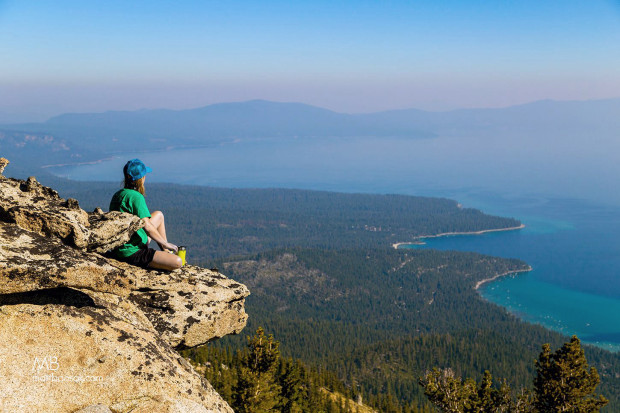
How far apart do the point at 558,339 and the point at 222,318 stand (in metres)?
201

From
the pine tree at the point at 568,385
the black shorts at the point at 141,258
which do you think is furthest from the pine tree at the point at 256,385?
the black shorts at the point at 141,258

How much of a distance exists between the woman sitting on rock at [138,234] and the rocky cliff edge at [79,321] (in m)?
0.38

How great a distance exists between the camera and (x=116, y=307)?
12453 millimetres

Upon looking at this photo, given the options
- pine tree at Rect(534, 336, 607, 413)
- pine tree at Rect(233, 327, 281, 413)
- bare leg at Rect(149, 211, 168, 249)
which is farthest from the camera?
pine tree at Rect(233, 327, 281, 413)

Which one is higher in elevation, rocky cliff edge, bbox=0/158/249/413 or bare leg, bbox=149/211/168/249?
bare leg, bbox=149/211/168/249

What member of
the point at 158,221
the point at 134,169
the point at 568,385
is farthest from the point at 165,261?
the point at 568,385

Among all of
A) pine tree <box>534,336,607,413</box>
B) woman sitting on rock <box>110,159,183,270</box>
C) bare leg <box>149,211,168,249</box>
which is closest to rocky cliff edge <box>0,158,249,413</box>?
woman sitting on rock <box>110,159,183,270</box>

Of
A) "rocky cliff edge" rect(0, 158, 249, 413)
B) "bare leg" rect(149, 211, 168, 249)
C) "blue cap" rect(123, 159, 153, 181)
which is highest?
"blue cap" rect(123, 159, 153, 181)

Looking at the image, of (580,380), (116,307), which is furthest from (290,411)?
(116,307)

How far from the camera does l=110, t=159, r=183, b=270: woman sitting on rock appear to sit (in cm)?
1491

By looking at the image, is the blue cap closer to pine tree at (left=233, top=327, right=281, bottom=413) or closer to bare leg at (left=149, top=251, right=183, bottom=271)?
bare leg at (left=149, top=251, right=183, bottom=271)

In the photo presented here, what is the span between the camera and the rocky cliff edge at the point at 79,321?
10227 millimetres

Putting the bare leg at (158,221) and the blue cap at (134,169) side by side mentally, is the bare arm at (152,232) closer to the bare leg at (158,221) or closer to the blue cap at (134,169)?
the bare leg at (158,221)

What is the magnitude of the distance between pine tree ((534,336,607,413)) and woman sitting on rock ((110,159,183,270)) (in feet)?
94.6
